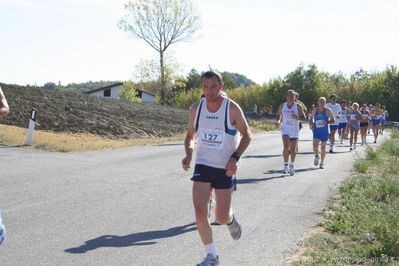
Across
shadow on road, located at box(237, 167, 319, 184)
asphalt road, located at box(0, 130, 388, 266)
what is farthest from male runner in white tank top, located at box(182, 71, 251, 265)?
shadow on road, located at box(237, 167, 319, 184)

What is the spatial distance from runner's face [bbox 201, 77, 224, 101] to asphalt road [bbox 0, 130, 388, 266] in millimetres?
1762

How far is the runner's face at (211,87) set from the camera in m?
5.54

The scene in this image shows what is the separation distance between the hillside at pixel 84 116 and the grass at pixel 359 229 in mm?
13532

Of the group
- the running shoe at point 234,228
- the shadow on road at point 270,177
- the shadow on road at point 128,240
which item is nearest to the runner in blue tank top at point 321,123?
the shadow on road at point 270,177

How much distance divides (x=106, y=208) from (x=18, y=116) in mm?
14593

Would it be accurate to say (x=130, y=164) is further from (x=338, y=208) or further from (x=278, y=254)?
(x=278, y=254)

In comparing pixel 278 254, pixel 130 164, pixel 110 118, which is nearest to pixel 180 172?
pixel 130 164

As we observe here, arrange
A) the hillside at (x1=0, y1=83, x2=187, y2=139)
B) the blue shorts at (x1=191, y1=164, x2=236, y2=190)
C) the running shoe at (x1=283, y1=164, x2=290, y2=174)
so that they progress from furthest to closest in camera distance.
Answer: the hillside at (x1=0, y1=83, x2=187, y2=139) → the running shoe at (x1=283, y1=164, x2=290, y2=174) → the blue shorts at (x1=191, y1=164, x2=236, y2=190)

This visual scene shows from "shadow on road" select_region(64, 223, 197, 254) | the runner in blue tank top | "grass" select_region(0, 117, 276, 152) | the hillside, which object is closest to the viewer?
"shadow on road" select_region(64, 223, 197, 254)

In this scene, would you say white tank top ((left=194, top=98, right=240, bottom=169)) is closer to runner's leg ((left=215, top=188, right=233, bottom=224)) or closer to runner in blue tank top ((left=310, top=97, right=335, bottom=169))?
runner's leg ((left=215, top=188, right=233, bottom=224))

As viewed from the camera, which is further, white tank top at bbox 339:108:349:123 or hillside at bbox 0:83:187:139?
white tank top at bbox 339:108:349:123

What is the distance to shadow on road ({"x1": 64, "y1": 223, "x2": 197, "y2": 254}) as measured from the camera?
Answer: 5.87 m

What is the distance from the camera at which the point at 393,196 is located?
31.4ft

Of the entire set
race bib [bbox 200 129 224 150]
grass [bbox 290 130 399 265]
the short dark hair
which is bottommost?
grass [bbox 290 130 399 265]
